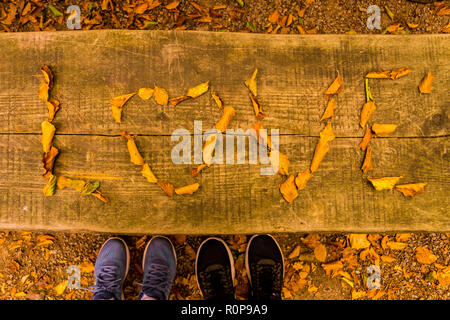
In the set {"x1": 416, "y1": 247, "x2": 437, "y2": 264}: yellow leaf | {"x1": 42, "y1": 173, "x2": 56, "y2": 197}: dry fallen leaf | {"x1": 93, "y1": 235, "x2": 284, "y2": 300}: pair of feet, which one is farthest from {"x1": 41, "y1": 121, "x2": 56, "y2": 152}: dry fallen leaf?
{"x1": 416, "y1": 247, "x2": 437, "y2": 264}: yellow leaf

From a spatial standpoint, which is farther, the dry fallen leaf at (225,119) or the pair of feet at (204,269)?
the pair of feet at (204,269)

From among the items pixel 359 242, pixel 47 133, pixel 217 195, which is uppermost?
pixel 47 133

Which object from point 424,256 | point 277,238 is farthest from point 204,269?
point 424,256

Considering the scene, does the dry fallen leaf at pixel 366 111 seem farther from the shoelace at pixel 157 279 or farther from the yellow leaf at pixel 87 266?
the yellow leaf at pixel 87 266

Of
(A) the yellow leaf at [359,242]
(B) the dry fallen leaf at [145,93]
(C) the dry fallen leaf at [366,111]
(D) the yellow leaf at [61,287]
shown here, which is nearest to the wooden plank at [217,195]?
(C) the dry fallen leaf at [366,111]

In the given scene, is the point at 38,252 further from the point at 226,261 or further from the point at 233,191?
the point at 233,191

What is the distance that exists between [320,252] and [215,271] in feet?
2.80

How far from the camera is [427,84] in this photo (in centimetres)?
140

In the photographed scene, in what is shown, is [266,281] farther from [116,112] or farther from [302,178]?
[116,112]

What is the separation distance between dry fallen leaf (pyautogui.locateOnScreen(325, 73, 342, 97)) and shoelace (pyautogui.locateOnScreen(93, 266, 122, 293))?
184 cm

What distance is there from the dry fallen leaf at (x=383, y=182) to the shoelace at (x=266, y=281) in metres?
0.95

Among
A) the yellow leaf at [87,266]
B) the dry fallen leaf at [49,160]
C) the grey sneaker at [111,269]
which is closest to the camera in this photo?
the dry fallen leaf at [49,160]

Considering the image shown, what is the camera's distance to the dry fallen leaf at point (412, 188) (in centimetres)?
138

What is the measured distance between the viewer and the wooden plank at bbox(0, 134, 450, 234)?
138 cm
